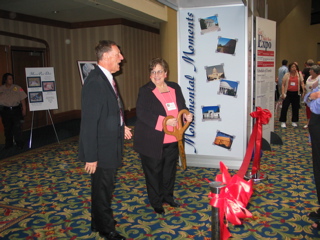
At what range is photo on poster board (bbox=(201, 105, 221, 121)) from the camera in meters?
4.44

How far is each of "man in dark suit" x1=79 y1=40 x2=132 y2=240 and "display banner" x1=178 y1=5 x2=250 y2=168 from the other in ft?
6.84

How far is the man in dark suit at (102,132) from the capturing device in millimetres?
2326

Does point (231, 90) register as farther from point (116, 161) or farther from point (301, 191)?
point (116, 161)

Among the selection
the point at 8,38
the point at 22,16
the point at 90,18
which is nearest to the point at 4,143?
the point at 8,38

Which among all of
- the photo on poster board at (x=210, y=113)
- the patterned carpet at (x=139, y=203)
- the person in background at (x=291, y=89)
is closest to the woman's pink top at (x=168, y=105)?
the patterned carpet at (x=139, y=203)

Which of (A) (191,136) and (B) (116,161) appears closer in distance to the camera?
(B) (116,161)

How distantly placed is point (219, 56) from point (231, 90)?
1.63 feet

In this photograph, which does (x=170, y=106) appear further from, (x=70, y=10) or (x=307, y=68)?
(x=307, y=68)

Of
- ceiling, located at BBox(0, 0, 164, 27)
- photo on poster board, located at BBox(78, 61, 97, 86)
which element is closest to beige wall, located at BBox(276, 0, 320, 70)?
ceiling, located at BBox(0, 0, 164, 27)

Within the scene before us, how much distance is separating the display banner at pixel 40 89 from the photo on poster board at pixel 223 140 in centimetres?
376

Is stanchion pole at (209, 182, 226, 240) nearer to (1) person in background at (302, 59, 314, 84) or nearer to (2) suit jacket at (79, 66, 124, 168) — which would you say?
(2) suit jacket at (79, 66, 124, 168)

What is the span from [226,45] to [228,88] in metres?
0.58

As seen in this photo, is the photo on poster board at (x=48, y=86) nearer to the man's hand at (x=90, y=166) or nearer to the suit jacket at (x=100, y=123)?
the suit jacket at (x=100, y=123)

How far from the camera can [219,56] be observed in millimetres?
4332
